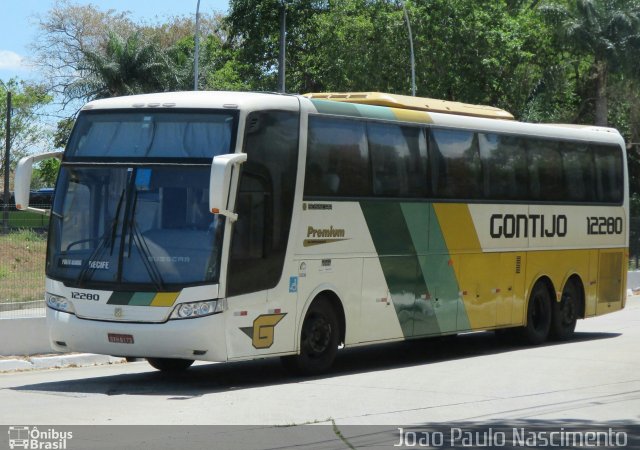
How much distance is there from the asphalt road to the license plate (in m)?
0.57

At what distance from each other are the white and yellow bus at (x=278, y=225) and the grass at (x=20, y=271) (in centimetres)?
550

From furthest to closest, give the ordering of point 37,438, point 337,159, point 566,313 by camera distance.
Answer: point 566,313 < point 337,159 < point 37,438

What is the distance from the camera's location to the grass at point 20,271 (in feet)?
66.5

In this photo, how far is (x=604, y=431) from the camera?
10469 mm

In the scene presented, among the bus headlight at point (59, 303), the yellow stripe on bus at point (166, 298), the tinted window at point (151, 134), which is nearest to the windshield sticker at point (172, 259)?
the yellow stripe on bus at point (166, 298)

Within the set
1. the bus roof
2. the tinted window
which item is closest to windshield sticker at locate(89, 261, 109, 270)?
the tinted window

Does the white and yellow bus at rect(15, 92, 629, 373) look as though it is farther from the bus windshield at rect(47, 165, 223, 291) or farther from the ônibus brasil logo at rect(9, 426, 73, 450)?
the ônibus brasil logo at rect(9, 426, 73, 450)

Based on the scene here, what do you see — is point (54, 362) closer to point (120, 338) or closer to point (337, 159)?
point (120, 338)

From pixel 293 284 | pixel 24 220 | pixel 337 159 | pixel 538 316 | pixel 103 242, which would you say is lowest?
pixel 538 316

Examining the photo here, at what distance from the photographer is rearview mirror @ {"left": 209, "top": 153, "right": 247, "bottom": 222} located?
12.6 m

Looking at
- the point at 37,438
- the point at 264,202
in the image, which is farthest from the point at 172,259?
the point at 37,438

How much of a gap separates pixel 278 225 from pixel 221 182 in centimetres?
164

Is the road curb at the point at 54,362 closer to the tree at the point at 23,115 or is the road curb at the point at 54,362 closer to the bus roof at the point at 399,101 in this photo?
the bus roof at the point at 399,101

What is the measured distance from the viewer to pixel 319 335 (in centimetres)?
1495
